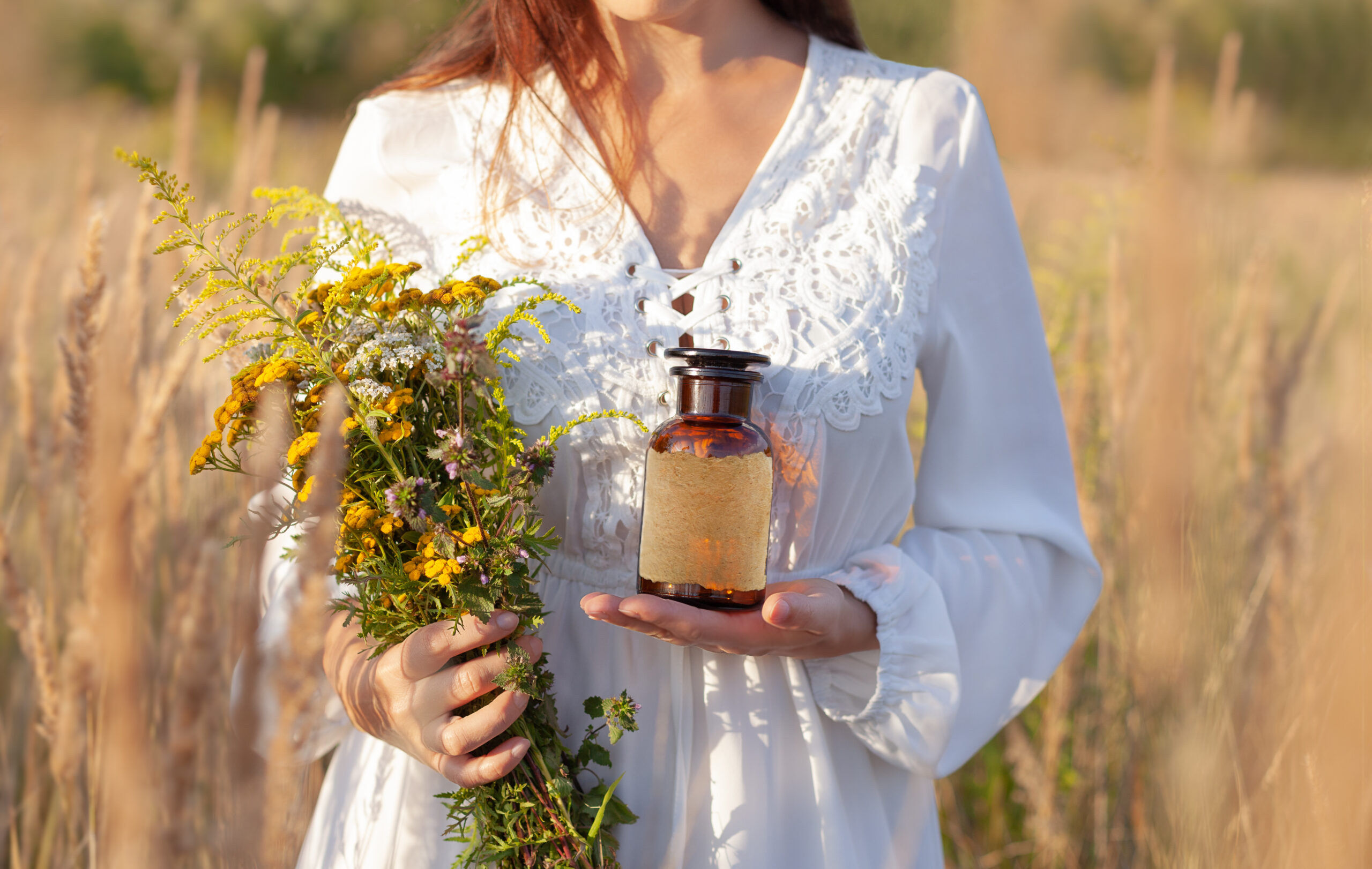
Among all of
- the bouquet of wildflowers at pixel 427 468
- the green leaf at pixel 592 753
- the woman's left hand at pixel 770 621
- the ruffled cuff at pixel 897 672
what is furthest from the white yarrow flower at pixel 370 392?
the ruffled cuff at pixel 897 672

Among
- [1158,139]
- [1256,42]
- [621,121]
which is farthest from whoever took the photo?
[1256,42]

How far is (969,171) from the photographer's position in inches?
41.4

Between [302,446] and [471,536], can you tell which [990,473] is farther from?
[302,446]

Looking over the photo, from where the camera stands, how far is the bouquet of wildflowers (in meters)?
0.72

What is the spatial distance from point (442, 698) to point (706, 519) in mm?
277

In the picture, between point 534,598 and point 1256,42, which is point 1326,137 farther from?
point 534,598

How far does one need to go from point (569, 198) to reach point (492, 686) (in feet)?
1.75

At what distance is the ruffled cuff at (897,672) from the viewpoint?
92cm

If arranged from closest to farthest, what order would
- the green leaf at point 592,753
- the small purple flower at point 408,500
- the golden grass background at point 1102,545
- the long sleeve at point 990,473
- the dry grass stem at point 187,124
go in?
the golden grass background at point 1102,545 → the small purple flower at point 408,500 → the green leaf at point 592,753 → the long sleeve at point 990,473 → the dry grass stem at point 187,124

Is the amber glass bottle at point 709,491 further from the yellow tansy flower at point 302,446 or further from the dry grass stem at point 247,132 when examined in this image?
the dry grass stem at point 247,132

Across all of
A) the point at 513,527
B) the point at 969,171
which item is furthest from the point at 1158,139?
the point at 513,527

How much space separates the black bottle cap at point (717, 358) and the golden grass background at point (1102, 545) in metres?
0.30

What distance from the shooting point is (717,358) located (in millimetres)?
773

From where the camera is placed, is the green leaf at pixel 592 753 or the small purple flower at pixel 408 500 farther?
the green leaf at pixel 592 753
